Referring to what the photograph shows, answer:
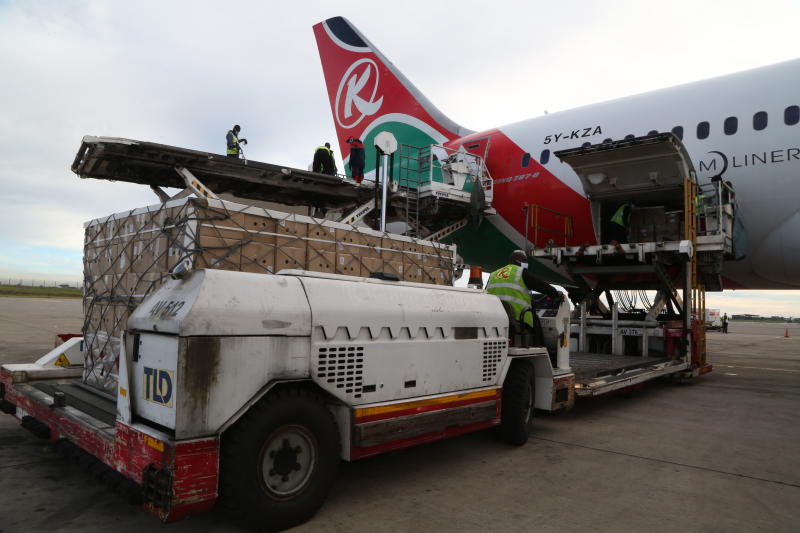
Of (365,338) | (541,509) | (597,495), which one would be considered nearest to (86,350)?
(365,338)

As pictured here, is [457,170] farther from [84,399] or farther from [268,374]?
[268,374]

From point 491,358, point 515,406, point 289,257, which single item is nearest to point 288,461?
point 491,358

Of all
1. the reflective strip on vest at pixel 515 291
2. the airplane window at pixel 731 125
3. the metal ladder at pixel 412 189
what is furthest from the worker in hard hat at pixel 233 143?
the airplane window at pixel 731 125

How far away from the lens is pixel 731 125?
10.0 m

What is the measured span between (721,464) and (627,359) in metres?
4.39

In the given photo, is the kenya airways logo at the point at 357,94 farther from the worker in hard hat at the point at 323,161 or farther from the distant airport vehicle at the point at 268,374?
the distant airport vehicle at the point at 268,374

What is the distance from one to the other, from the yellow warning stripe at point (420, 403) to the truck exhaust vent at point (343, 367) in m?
0.14

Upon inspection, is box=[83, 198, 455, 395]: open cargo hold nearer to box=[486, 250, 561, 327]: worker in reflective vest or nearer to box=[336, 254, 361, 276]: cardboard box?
box=[336, 254, 361, 276]: cardboard box

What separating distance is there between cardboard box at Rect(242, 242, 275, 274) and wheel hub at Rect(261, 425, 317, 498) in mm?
2213

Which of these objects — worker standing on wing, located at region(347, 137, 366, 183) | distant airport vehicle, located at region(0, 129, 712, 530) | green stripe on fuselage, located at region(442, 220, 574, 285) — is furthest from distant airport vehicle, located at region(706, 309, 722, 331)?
distant airport vehicle, located at region(0, 129, 712, 530)

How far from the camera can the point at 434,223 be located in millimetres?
14461

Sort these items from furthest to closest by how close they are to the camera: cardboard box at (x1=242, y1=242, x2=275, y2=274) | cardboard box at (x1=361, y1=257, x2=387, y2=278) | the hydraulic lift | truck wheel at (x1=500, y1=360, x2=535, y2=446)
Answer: the hydraulic lift
cardboard box at (x1=361, y1=257, x2=387, y2=278)
truck wheel at (x1=500, y1=360, x2=535, y2=446)
cardboard box at (x1=242, y1=242, x2=275, y2=274)

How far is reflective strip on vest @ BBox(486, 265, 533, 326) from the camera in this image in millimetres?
5848

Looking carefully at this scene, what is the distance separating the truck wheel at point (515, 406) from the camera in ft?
17.7
